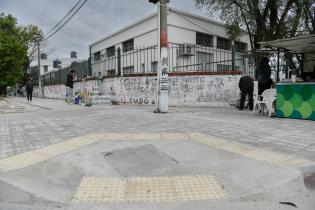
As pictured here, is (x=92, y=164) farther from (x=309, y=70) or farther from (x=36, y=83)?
(x=36, y=83)

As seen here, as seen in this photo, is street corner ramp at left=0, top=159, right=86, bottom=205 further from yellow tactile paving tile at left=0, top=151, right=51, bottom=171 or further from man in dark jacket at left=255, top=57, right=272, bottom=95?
man in dark jacket at left=255, top=57, right=272, bottom=95

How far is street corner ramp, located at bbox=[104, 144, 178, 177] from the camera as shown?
16.2ft

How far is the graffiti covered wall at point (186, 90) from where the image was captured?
46.3 feet

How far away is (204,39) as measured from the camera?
24.7 metres

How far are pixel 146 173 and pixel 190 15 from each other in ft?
63.7

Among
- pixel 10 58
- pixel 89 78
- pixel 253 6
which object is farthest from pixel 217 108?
pixel 10 58

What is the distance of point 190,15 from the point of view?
2277 centimetres

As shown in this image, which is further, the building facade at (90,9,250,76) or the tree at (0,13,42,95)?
the tree at (0,13,42,95)

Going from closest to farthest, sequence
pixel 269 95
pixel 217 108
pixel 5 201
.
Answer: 1. pixel 5 201
2. pixel 269 95
3. pixel 217 108

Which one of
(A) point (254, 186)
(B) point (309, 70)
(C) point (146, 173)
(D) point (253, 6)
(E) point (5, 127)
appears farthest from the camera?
(D) point (253, 6)

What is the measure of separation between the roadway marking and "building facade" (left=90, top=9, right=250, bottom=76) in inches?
328

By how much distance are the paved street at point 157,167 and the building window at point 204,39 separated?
56.2 feet

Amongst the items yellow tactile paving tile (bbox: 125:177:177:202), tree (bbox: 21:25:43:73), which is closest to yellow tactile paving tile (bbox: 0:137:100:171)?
yellow tactile paving tile (bbox: 125:177:177:202)

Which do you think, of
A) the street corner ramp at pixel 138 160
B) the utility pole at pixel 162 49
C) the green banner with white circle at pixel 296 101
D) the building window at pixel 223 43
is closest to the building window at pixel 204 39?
the building window at pixel 223 43
